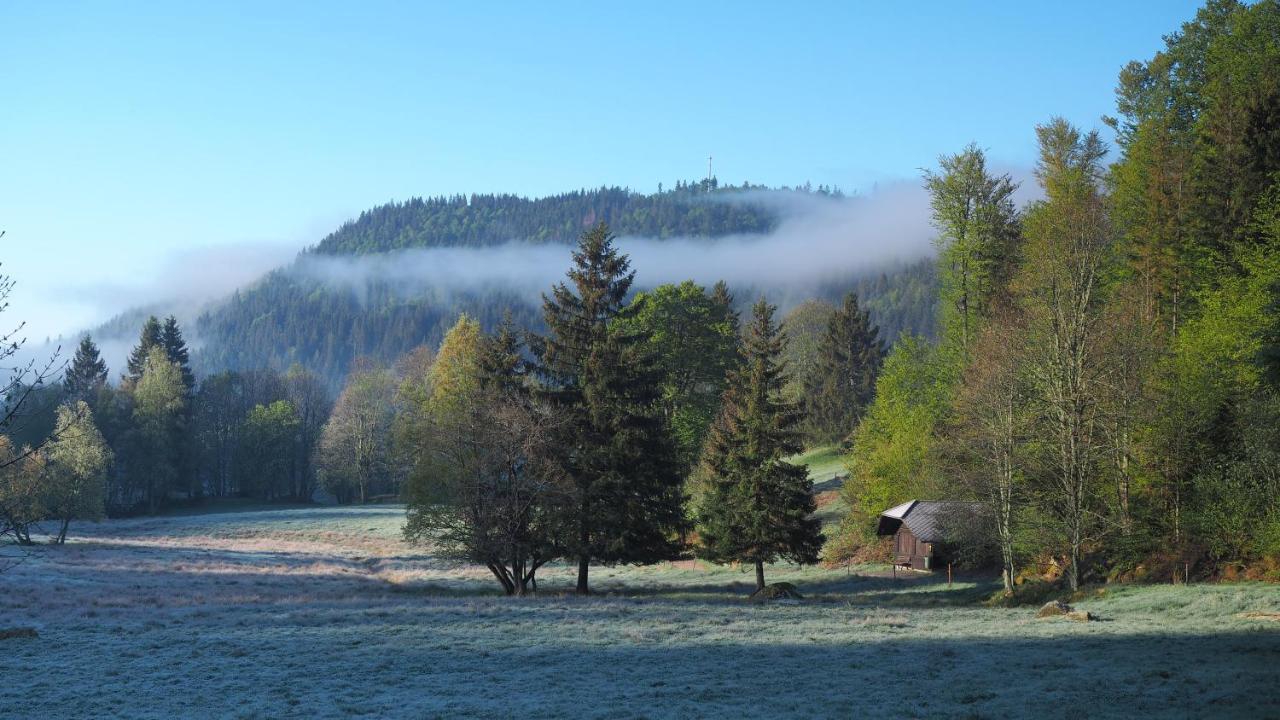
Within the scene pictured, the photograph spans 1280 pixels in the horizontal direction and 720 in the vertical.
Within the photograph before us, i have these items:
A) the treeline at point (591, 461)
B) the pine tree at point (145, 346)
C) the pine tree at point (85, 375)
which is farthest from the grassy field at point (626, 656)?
the pine tree at point (145, 346)

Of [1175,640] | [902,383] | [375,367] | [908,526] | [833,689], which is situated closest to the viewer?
[833,689]

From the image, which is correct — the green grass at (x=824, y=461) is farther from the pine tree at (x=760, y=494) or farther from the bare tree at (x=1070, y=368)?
the bare tree at (x=1070, y=368)

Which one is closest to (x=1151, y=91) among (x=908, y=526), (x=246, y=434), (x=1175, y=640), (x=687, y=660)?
(x=908, y=526)

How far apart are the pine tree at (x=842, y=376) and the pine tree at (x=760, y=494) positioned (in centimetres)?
4697

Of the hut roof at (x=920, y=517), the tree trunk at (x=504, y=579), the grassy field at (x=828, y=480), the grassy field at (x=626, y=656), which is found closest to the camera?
the grassy field at (x=626, y=656)

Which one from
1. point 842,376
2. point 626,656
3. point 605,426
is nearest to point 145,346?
point 842,376

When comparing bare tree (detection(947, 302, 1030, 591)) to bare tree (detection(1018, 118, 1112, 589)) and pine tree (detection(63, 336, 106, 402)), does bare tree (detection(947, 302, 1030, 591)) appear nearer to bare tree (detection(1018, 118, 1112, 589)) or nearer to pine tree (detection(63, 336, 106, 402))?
bare tree (detection(1018, 118, 1112, 589))

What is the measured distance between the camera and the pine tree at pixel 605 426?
37312 millimetres

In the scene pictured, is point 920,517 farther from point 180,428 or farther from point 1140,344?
point 180,428

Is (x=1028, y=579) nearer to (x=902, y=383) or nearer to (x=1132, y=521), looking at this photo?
(x=1132, y=521)

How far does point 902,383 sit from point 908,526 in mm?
8644

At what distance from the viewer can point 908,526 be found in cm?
5009

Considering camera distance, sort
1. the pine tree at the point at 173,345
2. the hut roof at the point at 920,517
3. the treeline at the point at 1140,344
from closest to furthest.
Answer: the treeline at the point at 1140,344, the hut roof at the point at 920,517, the pine tree at the point at 173,345

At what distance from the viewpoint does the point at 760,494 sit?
1547 inches
